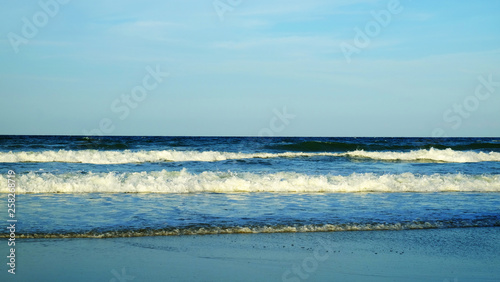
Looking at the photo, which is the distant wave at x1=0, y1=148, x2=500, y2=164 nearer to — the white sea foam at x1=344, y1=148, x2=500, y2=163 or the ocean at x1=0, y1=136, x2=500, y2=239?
the white sea foam at x1=344, y1=148, x2=500, y2=163

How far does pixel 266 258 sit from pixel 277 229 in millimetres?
1840

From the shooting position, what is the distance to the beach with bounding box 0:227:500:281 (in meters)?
5.90

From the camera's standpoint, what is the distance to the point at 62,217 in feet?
29.6

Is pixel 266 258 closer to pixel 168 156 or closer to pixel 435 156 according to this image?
pixel 168 156

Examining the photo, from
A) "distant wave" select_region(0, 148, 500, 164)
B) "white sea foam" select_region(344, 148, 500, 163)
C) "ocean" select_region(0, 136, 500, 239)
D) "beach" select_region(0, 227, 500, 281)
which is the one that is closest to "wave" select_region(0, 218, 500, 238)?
"ocean" select_region(0, 136, 500, 239)

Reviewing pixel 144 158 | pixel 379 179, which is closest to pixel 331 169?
pixel 379 179

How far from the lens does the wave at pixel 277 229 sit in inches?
306

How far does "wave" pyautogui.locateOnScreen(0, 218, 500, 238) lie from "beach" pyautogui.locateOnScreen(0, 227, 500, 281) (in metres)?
0.23

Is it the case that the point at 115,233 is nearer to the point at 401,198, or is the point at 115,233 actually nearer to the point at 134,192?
the point at 134,192

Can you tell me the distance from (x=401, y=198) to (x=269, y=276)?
297 inches

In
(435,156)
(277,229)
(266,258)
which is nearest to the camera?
(266,258)

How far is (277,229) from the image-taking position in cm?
852

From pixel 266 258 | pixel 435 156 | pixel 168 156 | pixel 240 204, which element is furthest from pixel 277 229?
pixel 435 156

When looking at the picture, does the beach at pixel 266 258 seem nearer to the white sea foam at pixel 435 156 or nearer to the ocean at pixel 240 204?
the ocean at pixel 240 204
